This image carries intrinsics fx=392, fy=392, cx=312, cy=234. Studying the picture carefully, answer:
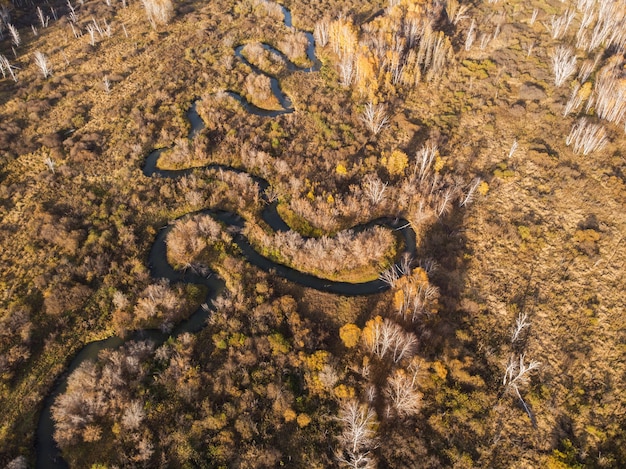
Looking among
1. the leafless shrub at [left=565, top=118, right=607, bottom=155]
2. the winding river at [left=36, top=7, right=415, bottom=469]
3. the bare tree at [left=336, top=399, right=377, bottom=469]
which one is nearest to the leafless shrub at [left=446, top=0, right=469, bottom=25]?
the leafless shrub at [left=565, top=118, right=607, bottom=155]

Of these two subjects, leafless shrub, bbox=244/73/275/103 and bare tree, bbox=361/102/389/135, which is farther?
leafless shrub, bbox=244/73/275/103

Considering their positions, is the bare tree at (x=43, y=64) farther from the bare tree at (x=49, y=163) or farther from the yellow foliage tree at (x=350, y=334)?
the yellow foliage tree at (x=350, y=334)

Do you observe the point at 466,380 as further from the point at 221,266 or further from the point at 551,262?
the point at 221,266

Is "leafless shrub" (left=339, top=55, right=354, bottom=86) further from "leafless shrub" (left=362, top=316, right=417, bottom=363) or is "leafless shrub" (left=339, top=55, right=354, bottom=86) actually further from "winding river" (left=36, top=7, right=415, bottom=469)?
"leafless shrub" (left=362, top=316, right=417, bottom=363)

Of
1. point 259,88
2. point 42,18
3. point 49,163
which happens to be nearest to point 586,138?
point 259,88

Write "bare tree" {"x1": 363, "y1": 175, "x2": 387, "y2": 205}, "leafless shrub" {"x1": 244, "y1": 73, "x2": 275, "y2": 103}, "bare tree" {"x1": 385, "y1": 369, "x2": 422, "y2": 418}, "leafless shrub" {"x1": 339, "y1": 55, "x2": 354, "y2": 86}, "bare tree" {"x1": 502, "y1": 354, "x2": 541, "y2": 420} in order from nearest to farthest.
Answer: "bare tree" {"x1": 385, "y1": 369, "x2": 422, "y2": 418}
"bare tree" {"x1": 502, "y1": 354, "x2": 541, "y2": 420}
"bare tree" {"x1": 363, "y1": 175, "x2": 387, "y2": 205}
"leafless shrub" {"x1": 339, "y1": 55, "x2": 354, "y2": 86}
"leafless shrub" {"x1": 244, "y1": 73, "x2": 275, "y2": 103}

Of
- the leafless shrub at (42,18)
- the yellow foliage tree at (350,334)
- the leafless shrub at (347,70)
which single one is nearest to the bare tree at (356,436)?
the yellow foliage tree at (350,334)

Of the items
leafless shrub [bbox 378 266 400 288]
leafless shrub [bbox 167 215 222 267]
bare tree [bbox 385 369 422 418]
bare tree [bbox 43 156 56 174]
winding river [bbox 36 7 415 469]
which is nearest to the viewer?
bare tree [bbox 385 369 422 418]
